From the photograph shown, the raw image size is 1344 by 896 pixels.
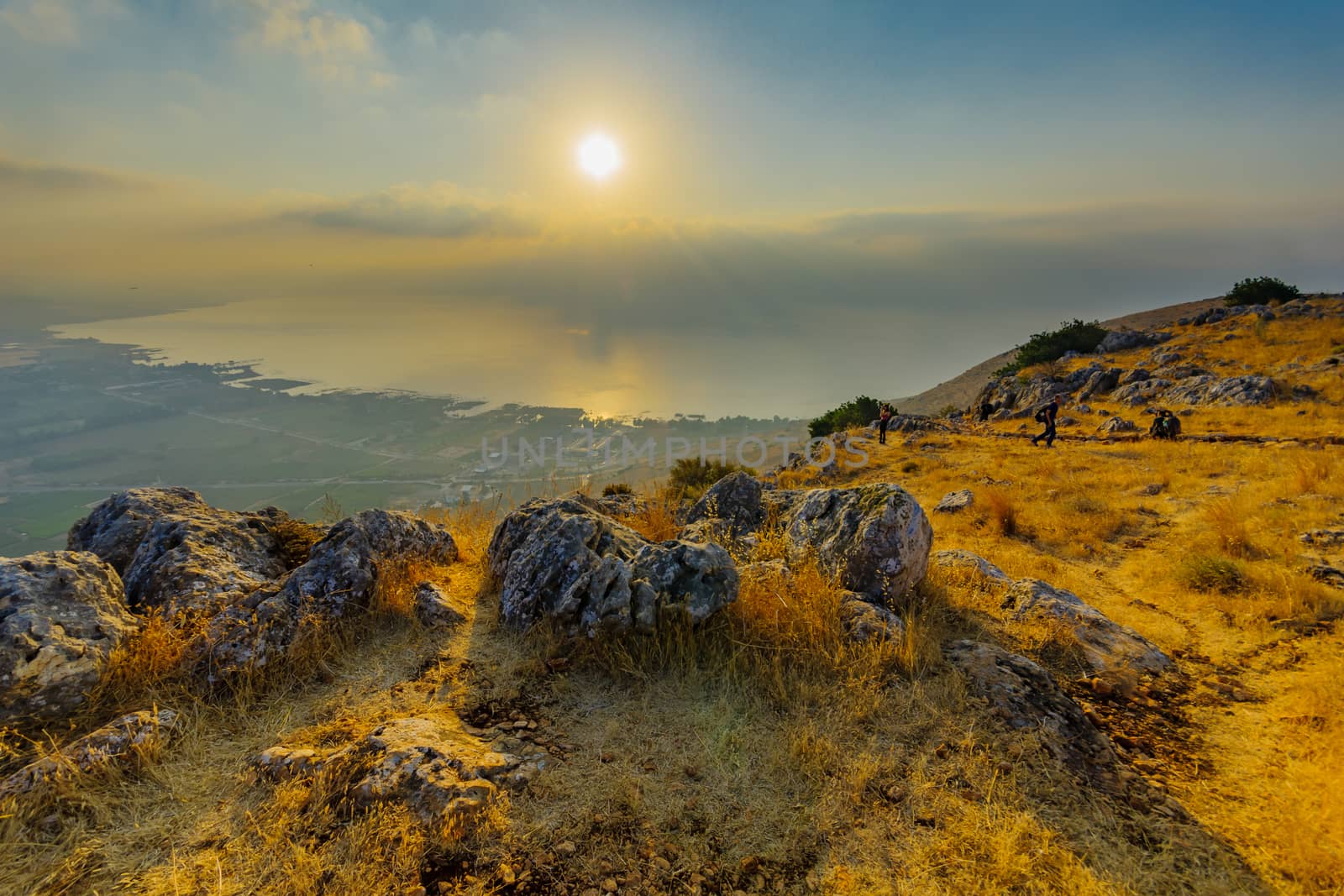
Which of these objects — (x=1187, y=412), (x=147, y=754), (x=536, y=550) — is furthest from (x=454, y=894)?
(x=1187, y=412)

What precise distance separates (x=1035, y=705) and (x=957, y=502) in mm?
7813

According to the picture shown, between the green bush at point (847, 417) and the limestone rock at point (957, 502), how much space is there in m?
25.7

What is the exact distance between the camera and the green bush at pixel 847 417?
37344 mm

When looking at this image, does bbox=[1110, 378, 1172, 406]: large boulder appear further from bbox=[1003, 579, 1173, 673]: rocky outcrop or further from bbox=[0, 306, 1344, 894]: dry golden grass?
bbox=[1003, 579, 1173, 673]: rocky outcrop

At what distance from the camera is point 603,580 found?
5066mm

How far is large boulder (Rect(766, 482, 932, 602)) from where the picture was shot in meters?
5.62

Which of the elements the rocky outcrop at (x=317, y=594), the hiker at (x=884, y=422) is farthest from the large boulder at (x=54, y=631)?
the hiker at (x=884, y=422)

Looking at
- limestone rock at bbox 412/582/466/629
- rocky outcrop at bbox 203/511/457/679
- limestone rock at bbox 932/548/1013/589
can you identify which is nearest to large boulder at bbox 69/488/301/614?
rocky outcrop at bbox 203/511/457/679

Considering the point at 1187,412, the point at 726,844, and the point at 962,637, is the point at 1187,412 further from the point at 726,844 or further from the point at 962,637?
the point at 726,844

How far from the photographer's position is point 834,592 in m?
5.18

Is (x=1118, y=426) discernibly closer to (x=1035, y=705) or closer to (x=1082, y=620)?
(x=1082, y=620)

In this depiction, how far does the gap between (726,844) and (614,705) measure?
1461mm

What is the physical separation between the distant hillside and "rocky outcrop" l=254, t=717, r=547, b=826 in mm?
62064

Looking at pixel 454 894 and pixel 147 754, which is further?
pixel 147 754
